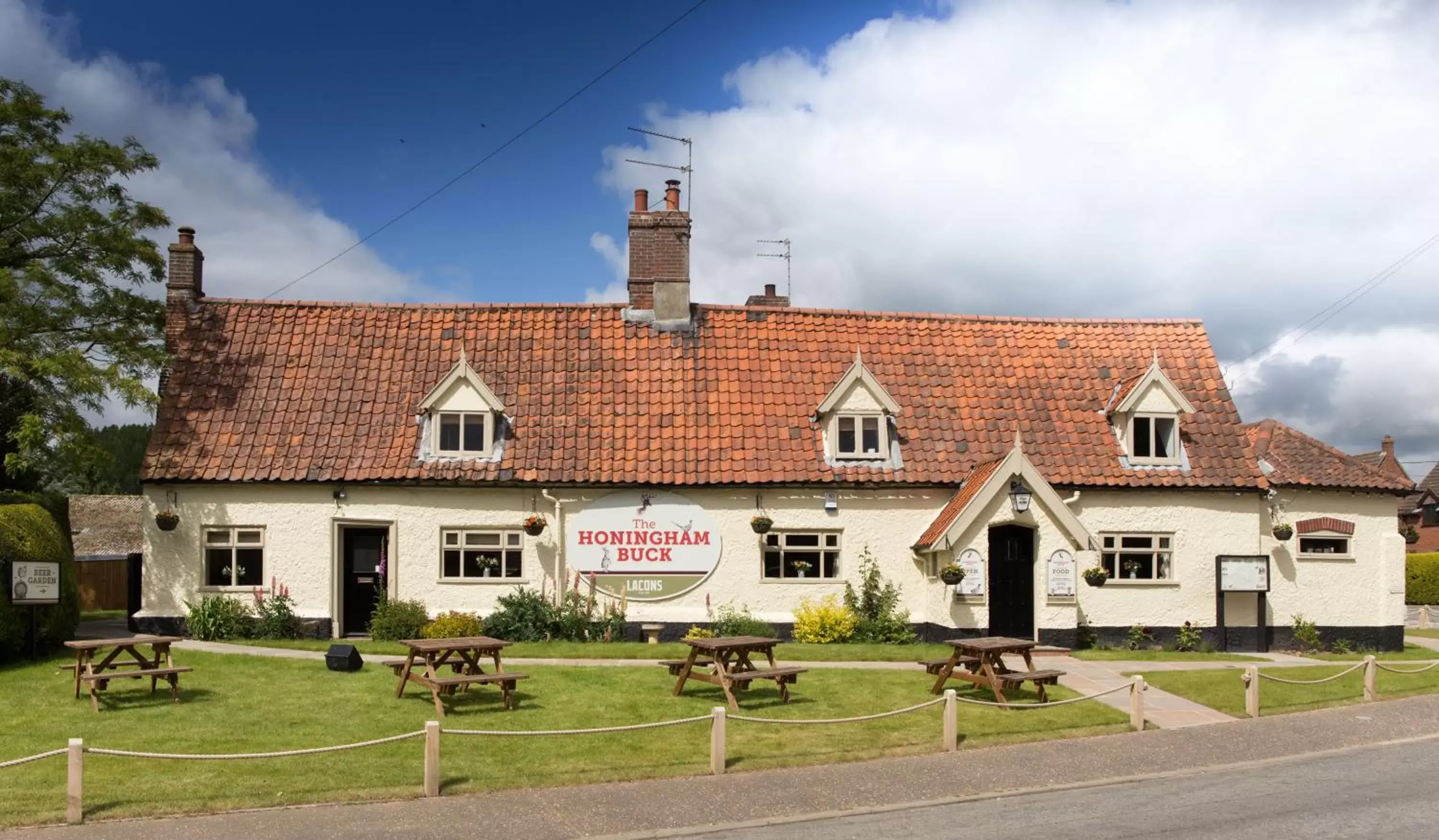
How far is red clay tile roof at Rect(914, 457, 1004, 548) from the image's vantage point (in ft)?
72.1

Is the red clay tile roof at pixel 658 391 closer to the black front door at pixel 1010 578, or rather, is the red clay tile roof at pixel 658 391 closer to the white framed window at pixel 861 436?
the white framed window at pixel 861 436

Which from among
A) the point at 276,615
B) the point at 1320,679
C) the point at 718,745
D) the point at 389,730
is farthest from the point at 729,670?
the point at 276,615

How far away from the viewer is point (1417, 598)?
46.4m

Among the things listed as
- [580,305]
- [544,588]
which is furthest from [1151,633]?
[580,305]

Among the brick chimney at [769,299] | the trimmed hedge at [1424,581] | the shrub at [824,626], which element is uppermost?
the brick chimney at [769,299]

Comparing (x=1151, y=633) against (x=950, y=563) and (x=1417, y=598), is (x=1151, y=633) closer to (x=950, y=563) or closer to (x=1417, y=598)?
(x=950, y=563)

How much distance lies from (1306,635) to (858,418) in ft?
33.5

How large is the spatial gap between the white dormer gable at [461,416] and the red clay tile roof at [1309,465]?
16.0 m

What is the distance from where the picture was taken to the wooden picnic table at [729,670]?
1523 centimetres

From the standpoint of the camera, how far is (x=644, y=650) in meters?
20.9

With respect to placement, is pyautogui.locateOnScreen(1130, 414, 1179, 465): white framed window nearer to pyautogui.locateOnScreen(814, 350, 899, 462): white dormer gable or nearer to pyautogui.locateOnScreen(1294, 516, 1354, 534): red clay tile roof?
pyautogui.locateOnScreen(1294, 516, 1354, 534): red clay tile roof

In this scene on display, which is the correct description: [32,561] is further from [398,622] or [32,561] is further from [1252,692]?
[1252,692]

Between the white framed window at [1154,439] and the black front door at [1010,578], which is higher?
the white framed window at [1154,439]

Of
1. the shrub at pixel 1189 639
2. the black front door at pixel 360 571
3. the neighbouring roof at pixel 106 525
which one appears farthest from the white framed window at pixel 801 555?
the neighbouring roof at pixel 106 525
